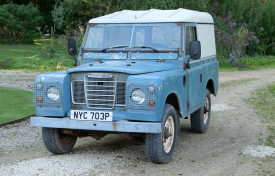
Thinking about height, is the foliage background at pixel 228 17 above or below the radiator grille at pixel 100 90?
above

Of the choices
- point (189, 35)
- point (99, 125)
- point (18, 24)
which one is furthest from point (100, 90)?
point (18, 24)

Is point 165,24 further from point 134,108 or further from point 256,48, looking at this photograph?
point 256,48

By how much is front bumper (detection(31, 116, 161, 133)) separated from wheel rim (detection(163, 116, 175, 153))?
21.1 inches

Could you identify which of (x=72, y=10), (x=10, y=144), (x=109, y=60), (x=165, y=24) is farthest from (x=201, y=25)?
(x=72, y=10)

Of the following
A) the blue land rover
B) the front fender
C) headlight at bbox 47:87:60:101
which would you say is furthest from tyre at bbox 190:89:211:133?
headlight at bbox 47:87:60:101

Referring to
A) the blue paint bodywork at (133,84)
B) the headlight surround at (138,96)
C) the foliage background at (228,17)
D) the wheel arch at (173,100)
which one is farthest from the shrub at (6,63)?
the headlight surround at (138,96)

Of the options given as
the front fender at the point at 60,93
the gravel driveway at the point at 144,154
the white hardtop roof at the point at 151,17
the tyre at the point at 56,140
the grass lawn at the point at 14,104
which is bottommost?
the gravel driveway at the point at 144,154

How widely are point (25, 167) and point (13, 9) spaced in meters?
31.0

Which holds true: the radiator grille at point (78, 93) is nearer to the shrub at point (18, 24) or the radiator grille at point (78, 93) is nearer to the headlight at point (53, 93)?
the headlight at point (53, 93)

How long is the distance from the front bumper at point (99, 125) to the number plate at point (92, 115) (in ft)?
0.26

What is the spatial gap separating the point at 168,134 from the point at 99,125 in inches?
40.2

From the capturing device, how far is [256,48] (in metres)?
27.0

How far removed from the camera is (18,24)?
33.8 metres

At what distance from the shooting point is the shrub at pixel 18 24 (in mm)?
33500
